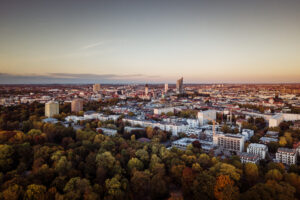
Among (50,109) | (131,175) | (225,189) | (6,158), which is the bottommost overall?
(131,175)

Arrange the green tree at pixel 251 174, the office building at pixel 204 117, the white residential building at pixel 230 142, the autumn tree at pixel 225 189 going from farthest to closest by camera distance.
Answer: the office building at pixel 204 117, the white residential building at pixel 230 142, the green tree at pixel 251 174, the autumn tree at pixel 225 189

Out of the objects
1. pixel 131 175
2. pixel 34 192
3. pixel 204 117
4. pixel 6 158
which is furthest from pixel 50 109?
pixel 34 192

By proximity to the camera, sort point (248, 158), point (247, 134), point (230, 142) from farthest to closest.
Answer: point (247, 134) < point (230, 142) < point (248, 158)

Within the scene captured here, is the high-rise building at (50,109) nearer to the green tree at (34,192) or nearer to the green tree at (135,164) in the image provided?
the green tree at (135,164)

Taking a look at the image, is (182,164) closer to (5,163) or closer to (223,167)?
(223,167)

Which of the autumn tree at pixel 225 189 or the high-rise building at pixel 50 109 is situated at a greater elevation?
the high-rise building at pixel 50 109

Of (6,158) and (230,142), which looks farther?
(230,142)

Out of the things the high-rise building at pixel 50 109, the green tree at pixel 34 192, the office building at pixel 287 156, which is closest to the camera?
the green tree at pixel 34 192

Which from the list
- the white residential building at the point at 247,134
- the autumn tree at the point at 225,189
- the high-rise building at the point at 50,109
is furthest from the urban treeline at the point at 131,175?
the high-rise building at the point at 50,109

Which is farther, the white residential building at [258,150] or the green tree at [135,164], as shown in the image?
the white residential building at [258,150]

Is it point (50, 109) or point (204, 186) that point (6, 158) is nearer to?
point (204, 186)

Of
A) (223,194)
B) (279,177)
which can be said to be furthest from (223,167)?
(279,177)

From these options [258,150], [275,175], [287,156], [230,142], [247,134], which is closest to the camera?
[275,175]
